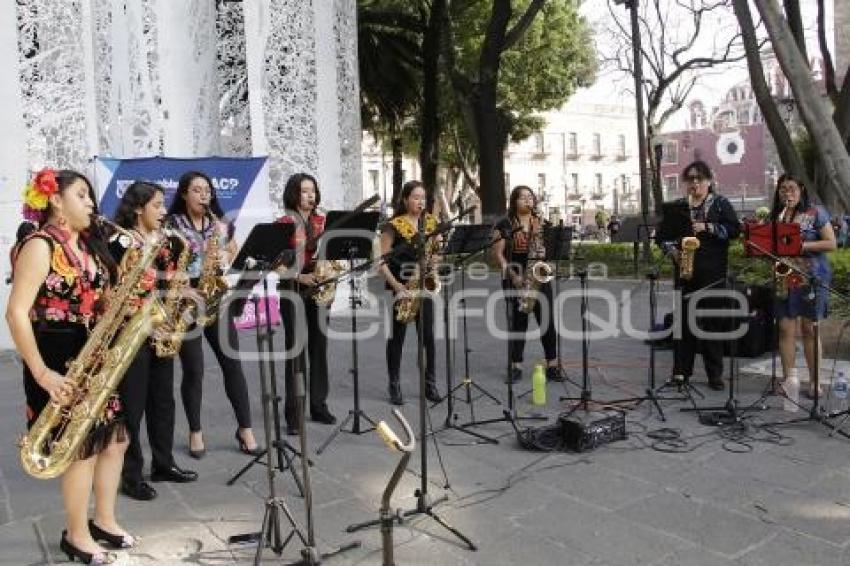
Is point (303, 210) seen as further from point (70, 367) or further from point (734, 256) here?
point (734, 256)

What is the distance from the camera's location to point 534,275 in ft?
22.4

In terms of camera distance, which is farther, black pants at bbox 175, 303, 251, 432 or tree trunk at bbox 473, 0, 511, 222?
tree trunk at bbox 473, 0, 511, 222

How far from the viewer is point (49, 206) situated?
3377 millimetres

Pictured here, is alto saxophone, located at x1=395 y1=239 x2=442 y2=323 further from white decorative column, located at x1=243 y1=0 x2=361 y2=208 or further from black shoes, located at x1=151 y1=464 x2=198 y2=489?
white decorative column, located at x1=243 y1=0 x2=361 y2=208

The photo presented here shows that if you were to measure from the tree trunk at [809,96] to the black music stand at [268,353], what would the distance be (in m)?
6.82

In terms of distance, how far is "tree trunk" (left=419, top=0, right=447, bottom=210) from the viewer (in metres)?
16.9

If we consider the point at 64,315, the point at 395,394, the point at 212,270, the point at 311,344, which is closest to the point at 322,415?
the point at 311,344

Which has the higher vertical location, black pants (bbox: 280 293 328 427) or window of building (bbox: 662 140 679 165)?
window of building (bbox: 662 140 679 165)

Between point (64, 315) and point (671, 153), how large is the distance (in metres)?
59.5

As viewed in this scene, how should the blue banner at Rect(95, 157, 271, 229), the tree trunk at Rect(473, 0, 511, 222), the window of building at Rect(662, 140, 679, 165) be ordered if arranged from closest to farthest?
the blue banner at Rect(95, 157, 271, 229), the tree trunk at Rect(473, 0, 511, 222), the window of building at Rect(662, 140, 679, 165)

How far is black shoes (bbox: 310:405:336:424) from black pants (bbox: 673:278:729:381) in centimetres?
311

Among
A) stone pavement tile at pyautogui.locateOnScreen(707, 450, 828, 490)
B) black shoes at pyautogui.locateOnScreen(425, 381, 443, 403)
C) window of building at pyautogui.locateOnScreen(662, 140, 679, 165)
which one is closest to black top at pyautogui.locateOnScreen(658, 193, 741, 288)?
stone pavement tile at pyautogui.locateOnScreen(707, 450, 828, 490)

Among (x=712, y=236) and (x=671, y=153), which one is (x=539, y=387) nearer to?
(x=712, y=236)

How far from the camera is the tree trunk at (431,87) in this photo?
16922 mm
